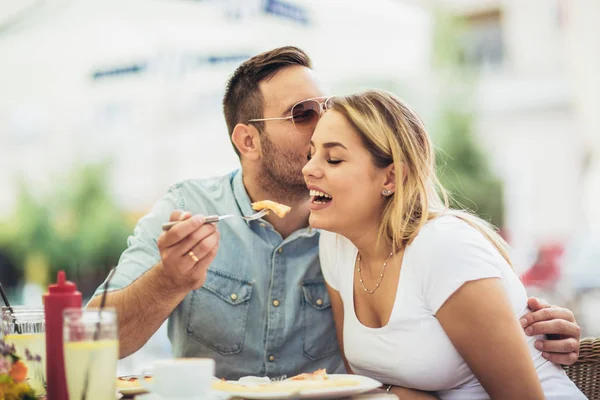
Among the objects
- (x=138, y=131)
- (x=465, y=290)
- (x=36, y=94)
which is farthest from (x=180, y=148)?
(x=465, y=290)

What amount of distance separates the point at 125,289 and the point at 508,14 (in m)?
17.5

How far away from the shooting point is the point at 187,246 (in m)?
2.08

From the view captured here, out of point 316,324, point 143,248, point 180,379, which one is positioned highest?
point 143,248

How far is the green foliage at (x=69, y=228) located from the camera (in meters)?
9.81

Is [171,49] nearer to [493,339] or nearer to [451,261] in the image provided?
[451,261]

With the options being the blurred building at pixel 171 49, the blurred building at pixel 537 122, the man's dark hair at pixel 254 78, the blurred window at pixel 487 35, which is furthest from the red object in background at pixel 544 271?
the man's dark hair at pixel 254 78

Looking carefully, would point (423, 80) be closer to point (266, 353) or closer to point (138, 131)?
point (138, 131)

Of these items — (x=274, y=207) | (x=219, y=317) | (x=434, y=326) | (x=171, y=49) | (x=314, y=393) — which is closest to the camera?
(x=314, y=393)

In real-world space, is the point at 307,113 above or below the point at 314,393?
above

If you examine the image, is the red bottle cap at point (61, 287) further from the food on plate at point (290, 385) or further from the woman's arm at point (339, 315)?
the woman's arm at point (339, 315)

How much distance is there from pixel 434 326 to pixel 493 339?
185 millimetres

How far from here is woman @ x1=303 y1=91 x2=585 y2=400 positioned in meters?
2.07

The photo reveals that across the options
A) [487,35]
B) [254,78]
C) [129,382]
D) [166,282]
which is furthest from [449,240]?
[487,35]

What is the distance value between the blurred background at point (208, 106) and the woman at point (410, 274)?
0.35 m
